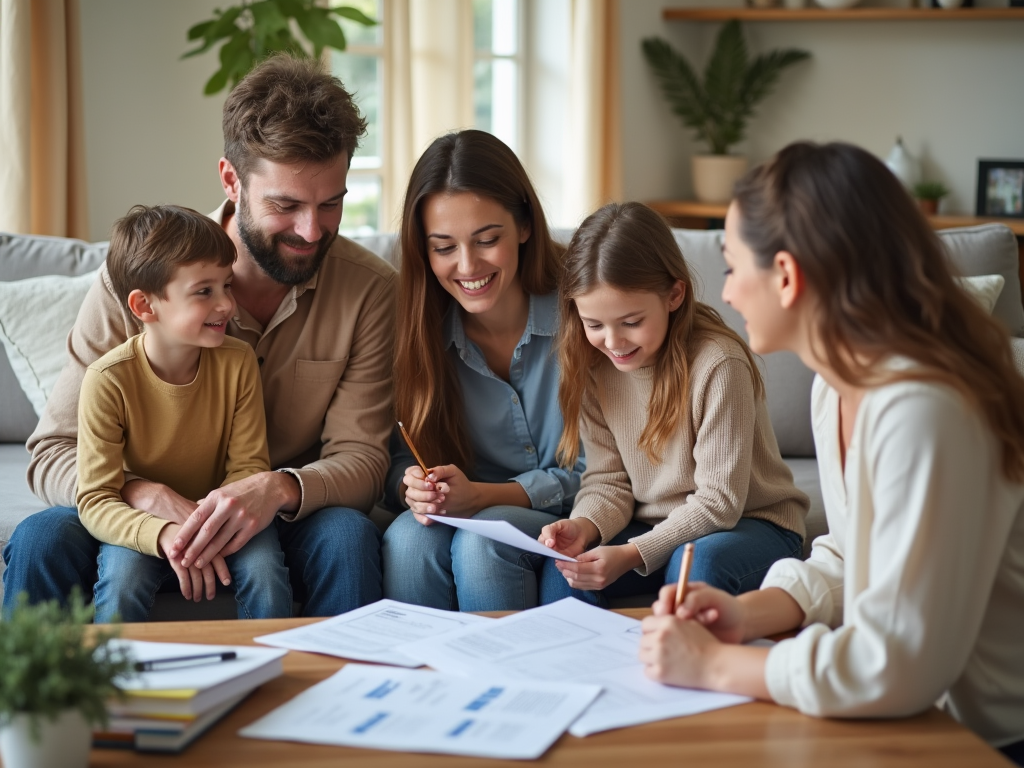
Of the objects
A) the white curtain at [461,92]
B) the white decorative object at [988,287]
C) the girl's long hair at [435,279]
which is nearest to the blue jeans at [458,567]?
the girl's long hair at [435,279]

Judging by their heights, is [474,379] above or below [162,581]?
above

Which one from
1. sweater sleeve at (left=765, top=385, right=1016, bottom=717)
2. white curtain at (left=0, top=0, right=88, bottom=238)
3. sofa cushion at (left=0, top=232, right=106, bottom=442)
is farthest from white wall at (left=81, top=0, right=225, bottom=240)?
sweater sleeve at (left=765, top=385, right=1016, bottom=717)

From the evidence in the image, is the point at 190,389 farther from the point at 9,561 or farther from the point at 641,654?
the point at 641,654

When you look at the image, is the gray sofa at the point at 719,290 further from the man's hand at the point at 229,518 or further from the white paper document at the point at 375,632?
the white paper document at the point at 375,632

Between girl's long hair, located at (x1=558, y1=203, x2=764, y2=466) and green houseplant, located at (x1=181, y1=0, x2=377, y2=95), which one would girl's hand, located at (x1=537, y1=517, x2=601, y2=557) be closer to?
girl's long hair, located at (x1=558, y1=203, x2=764, y2=466)

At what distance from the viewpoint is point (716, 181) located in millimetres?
5078

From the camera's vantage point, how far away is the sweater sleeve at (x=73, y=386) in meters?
2.00

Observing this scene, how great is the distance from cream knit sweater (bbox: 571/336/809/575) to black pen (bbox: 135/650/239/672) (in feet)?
2.65

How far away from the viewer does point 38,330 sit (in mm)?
2438

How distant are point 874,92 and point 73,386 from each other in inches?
161

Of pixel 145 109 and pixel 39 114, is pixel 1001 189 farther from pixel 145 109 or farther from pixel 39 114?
pixel 39 114

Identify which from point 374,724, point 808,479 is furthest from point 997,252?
point 374,724

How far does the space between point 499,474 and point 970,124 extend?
3.67 metres

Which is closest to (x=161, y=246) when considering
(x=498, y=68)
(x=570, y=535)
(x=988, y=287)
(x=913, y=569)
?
(x=570, y=535)
